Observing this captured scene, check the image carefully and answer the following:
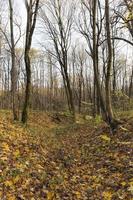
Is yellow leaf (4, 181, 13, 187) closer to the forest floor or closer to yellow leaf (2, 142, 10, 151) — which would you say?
the forest floor

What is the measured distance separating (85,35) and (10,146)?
21899 mm

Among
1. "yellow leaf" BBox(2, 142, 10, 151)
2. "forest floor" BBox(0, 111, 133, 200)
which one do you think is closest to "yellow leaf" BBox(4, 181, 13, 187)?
"forest floor" BBox(0, 111, 133, 200)

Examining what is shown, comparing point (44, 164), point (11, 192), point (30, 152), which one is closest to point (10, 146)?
point (30, 152)

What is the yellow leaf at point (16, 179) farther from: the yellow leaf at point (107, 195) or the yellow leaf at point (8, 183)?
the yellow leaf at point (107, 195)

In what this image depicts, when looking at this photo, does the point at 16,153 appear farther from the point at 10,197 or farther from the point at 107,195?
the point at 107,195

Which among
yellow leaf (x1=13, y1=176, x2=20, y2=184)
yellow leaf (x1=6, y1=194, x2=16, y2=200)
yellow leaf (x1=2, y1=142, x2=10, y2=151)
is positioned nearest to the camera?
yellow leaf (x1=6, y1=194, x2=16, y2=200)

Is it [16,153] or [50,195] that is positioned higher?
[16,153]

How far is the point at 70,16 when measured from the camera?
31.0 meters

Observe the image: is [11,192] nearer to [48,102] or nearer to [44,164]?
[44,164]

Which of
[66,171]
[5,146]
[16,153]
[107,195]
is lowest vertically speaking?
[107,195]

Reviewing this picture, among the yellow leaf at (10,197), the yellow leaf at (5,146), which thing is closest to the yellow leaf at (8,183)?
the yellow leaf at (10,197)

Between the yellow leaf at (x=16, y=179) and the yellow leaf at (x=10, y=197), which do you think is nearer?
the yellow leaf at (x=10, y=197)

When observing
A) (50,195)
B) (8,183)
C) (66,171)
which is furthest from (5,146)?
(50,195)

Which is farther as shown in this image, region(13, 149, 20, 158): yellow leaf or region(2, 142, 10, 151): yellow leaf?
region(2, 142, 10, 151): yellow leaf
